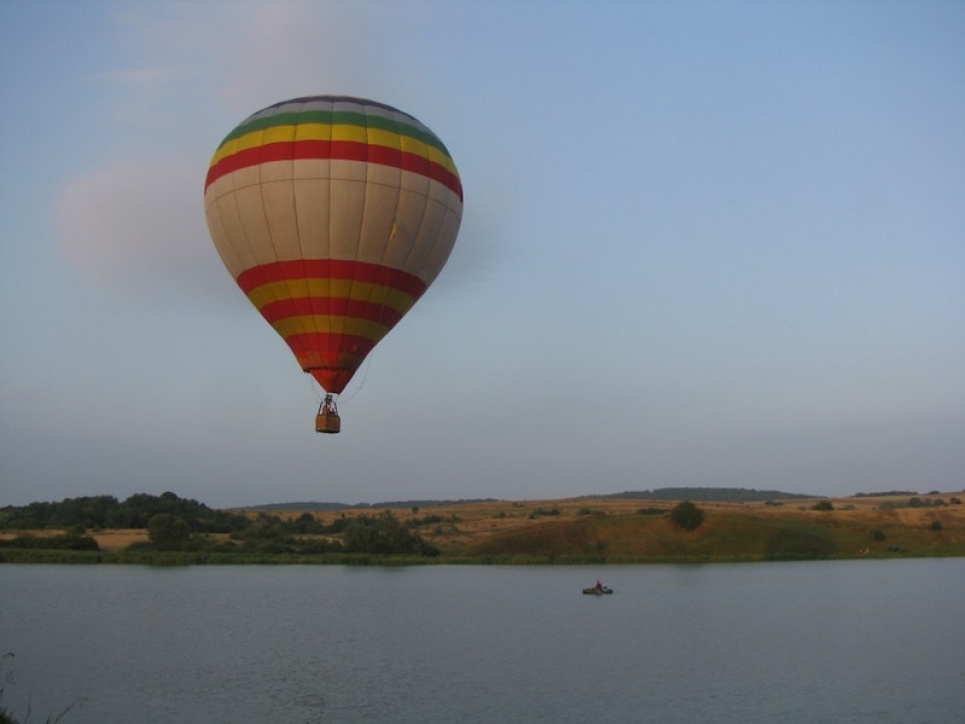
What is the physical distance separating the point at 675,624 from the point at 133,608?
22.1 m

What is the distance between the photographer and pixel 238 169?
24250 mm

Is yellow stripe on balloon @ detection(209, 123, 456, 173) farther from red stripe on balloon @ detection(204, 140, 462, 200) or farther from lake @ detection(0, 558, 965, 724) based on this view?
lake @ detection(0, 558, 965, 724)

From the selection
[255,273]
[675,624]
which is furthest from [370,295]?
[675,624]

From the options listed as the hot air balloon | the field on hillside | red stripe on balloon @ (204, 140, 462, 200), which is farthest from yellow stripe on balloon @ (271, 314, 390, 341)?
the field on hillside

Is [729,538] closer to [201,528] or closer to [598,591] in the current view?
[598,591]

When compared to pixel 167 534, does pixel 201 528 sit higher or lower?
higher

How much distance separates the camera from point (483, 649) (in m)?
32.7

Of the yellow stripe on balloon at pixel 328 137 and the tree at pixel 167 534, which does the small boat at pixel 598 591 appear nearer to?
the yellow stripe on balloon at pixel 328 137

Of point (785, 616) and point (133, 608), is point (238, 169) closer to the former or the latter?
point (133, 608)

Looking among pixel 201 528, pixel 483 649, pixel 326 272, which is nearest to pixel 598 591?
pixel 483 649

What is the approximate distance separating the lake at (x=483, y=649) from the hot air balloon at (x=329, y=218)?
7.70 meters

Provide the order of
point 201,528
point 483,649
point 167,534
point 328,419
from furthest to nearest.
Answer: point 201,528, point 167,534, point 483,649, point 328,419

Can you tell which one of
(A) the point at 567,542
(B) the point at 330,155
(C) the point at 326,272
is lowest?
(A) the point at 567,542

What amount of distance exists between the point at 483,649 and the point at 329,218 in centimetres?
1571
